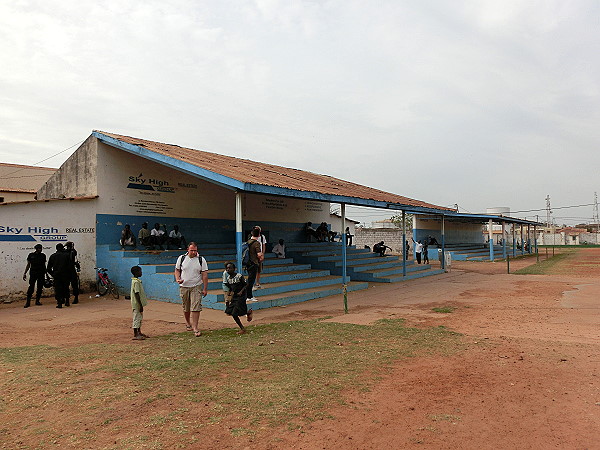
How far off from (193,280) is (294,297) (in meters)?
4.38

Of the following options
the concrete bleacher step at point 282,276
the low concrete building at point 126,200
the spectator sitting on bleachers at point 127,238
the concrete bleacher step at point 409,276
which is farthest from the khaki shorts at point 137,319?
the concrete bleacher step at point 409,276

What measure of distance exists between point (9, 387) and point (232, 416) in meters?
2.59

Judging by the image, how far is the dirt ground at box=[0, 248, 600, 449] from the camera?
3.46 metres

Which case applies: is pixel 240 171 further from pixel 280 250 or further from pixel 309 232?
pixel 309 232

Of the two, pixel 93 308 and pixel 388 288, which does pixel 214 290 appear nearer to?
pixel 93 308

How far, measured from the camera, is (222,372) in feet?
17.0

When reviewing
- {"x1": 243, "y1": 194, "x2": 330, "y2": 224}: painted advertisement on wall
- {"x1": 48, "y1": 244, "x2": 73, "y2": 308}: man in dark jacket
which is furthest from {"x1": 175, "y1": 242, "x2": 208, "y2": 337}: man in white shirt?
{"x1": 243, "y1": 194, "x2": 330, "y2": 224}: painted advertisement on wall

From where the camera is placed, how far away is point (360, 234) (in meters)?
38.2

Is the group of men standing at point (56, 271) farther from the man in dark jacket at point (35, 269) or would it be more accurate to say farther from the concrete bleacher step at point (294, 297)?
the concrete bleacher step at point (294, 297)

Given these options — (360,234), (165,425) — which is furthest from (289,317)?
(360,234)

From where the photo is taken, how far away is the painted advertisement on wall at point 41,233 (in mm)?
11617

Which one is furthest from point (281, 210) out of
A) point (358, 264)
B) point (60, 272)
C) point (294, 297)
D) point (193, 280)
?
point (193, 280)

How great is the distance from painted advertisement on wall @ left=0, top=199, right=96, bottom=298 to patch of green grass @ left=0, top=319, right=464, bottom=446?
6.43 m

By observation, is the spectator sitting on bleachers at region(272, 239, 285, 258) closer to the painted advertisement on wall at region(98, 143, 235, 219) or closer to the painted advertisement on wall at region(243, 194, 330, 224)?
the painted advertisement on wall at region(243, 194, 330, 224)
